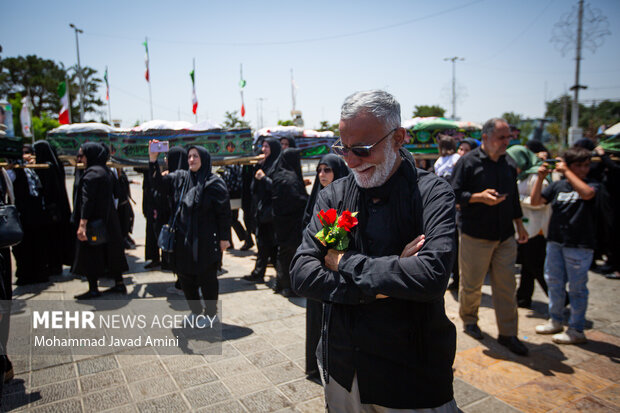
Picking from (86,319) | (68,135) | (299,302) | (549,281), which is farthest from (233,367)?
(68,135)

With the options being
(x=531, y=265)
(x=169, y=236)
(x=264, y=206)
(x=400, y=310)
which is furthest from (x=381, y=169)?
(x=264, y=206)

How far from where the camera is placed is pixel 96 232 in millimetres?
5309

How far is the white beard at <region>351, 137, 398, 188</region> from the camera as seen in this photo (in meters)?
1.79

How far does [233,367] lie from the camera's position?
3.71 m

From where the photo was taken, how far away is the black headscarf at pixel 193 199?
4492 millimetres

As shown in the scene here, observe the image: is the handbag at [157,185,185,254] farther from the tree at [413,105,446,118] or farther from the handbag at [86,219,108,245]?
the tree at [413,105,446,118]

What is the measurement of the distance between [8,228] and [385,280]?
274 cm

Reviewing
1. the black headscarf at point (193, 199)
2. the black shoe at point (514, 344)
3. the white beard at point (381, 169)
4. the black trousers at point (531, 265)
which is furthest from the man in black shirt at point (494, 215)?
the black headscarf at point (193, 199)

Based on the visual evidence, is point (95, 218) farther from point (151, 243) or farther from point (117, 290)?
point (151, 243)

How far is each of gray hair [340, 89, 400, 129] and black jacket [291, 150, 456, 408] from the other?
26cm

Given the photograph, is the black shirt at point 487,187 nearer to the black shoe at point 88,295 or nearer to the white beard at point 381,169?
the white beard at point 381,169

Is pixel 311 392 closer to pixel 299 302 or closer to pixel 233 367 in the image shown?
pixel 233 367

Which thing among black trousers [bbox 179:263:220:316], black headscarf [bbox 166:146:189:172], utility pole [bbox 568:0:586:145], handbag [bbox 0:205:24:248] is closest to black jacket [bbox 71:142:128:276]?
black headscarf [bbox 166:146:189:172]

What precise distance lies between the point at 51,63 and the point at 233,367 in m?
63.7
